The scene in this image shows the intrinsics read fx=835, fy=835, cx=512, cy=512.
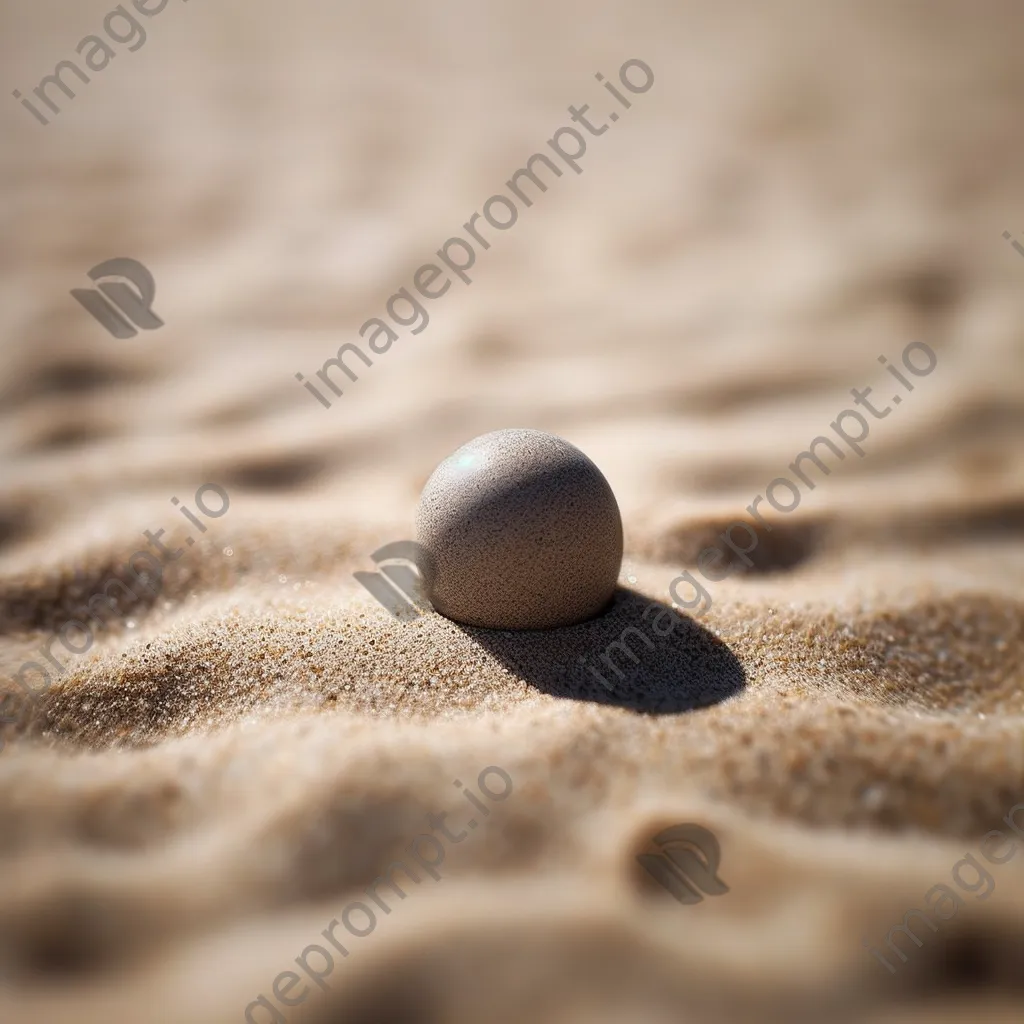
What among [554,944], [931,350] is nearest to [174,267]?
[931,350]

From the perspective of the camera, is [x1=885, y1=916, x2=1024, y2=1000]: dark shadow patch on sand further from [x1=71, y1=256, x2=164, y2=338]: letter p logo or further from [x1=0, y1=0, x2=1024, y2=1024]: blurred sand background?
[x1=71, y1=256, x2=164, y2=338]: letter p logo

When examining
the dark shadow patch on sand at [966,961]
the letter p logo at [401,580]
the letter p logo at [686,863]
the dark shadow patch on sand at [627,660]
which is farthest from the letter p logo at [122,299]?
the dark shadow patch on sand at [966,961]

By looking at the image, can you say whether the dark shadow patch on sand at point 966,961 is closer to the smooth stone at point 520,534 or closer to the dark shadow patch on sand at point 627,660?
the dark shadow patch on sand at point 627,660

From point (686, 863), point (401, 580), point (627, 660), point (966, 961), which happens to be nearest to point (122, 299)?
point (401, 580)

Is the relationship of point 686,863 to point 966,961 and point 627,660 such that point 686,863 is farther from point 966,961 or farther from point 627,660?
point 627,660

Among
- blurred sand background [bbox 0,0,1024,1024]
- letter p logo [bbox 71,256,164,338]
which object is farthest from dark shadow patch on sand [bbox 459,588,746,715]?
letter p logo [bbox 71,256,164,338]
